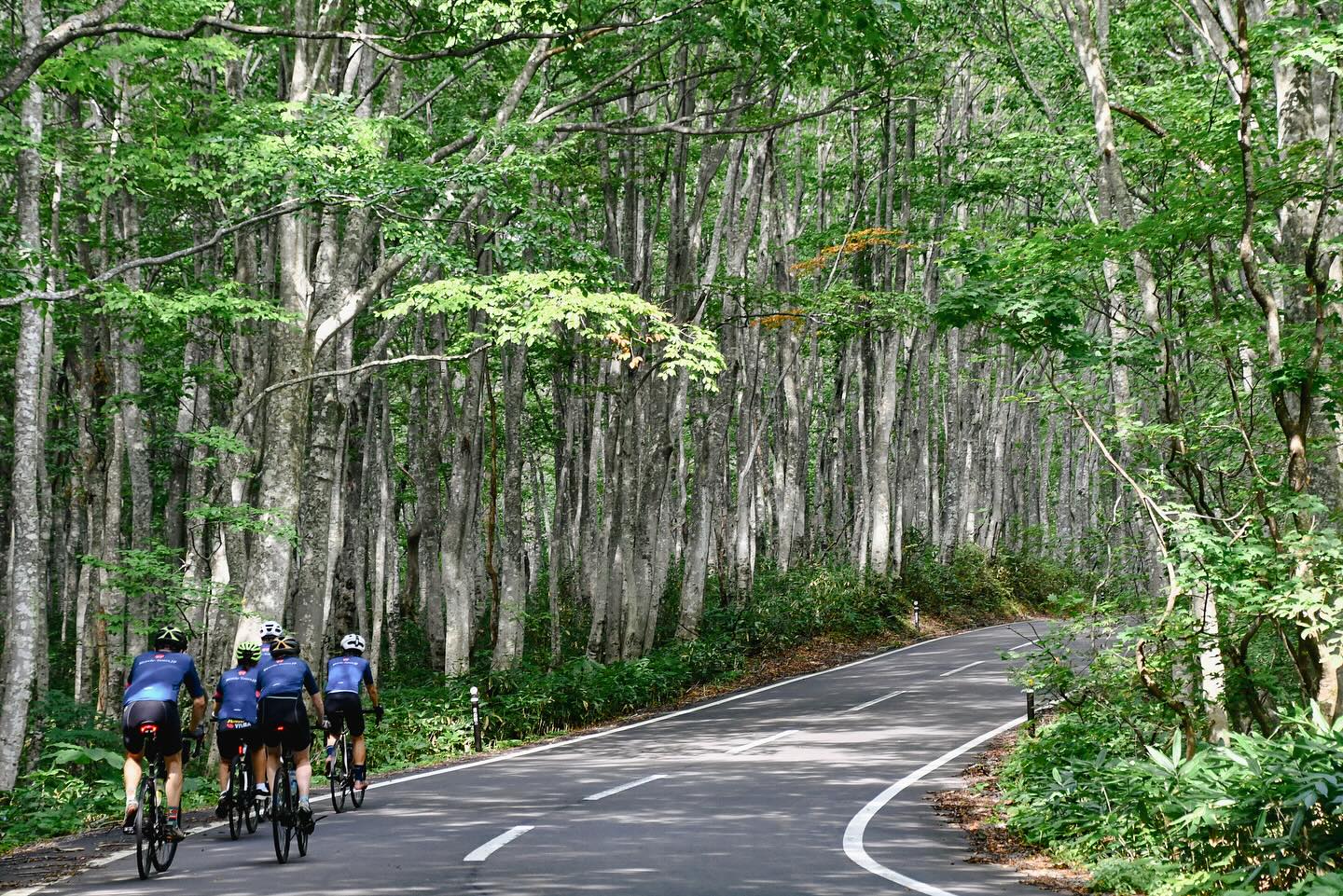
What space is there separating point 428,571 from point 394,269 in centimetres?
1317

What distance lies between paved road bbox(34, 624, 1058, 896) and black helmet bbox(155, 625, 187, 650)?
66.1 inches

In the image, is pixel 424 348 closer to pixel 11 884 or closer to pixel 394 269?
pixel 394 269

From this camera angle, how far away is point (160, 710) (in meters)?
8.86

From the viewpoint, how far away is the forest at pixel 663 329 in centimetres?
999

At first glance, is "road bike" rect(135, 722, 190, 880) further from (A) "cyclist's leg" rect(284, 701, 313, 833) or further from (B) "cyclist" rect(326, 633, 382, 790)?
(B) "cyclist" rect(326, 633, 382, 790)

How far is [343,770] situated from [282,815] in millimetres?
2948

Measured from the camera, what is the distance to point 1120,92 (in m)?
19.3

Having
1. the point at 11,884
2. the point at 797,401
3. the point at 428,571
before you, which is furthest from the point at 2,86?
the point at 797,401

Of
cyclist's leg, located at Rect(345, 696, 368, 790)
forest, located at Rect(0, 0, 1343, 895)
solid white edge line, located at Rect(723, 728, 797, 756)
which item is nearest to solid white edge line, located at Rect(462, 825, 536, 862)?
cyclist's leg, located at Rect(345, 696, 368, 790)

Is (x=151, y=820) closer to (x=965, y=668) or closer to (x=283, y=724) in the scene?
(x=283, y=724)

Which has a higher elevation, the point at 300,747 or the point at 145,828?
the point at 300,747

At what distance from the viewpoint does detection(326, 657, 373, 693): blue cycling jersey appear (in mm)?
11648

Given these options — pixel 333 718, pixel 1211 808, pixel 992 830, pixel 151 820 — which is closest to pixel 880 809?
pixel 992 830

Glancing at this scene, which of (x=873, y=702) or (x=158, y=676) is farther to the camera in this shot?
(x=873, y=702)
